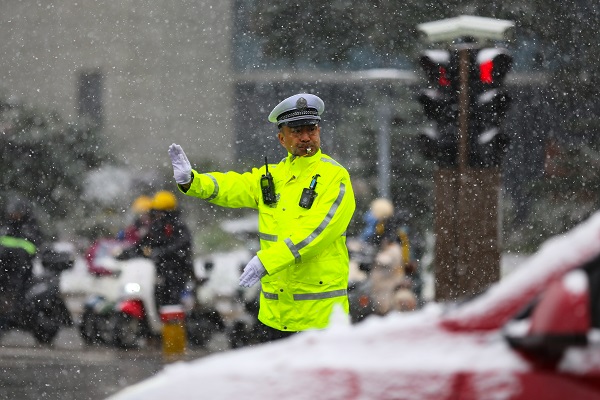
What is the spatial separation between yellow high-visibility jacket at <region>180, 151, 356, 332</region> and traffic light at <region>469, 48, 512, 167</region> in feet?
15.9

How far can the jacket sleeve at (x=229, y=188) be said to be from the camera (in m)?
6.91

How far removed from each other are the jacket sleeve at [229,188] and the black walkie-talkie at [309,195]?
1.17 ft

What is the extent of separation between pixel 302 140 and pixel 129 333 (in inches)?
307

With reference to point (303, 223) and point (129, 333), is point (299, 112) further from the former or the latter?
point (129, 333)

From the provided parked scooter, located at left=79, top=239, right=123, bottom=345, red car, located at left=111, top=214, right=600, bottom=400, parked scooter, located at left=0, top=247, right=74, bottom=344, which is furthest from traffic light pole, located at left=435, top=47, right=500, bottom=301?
red car, located at left=111, top=214, right=600, bottom=400

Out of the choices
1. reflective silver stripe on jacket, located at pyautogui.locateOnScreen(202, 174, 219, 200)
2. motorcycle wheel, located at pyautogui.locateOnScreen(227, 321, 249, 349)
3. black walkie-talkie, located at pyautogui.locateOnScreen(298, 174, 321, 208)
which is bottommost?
motorcycle wheel, located at pyautogui.locateOnScreen(227, 321, 249, 349)

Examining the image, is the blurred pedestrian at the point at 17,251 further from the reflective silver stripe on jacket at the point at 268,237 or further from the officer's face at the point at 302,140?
the officer's face at the point at 302,140

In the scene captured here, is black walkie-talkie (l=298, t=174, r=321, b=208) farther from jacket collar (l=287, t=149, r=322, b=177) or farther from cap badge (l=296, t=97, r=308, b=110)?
cap badge (l=296, t=97, r=308, b=110)

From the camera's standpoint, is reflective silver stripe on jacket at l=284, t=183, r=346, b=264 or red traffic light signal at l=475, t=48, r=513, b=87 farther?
red traffic light signal at l=475, t=48, r=513, b=87

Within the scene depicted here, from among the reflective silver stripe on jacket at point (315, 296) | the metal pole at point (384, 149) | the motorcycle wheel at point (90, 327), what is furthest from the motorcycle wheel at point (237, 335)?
the reflective silver stripe on jacket at point (315, 296)

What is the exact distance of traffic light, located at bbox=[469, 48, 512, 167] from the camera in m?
11.4

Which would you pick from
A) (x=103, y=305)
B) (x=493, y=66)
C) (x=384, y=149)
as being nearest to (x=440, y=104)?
(x=493, y=66)

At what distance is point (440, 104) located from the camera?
11492 millimetres

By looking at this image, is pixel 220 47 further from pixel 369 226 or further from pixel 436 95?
pixel 436 95
